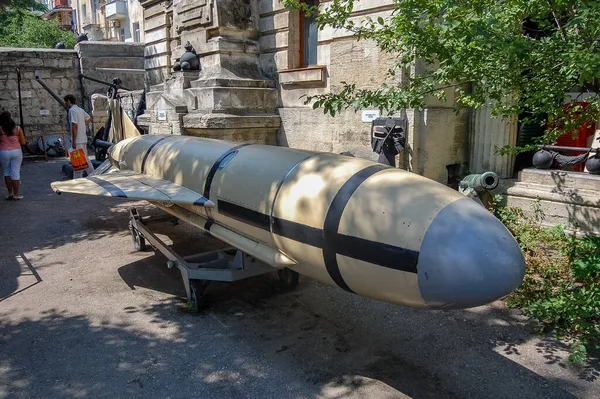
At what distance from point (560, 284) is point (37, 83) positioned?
16425mm

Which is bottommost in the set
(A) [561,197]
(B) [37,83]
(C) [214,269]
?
(C) [214,269]

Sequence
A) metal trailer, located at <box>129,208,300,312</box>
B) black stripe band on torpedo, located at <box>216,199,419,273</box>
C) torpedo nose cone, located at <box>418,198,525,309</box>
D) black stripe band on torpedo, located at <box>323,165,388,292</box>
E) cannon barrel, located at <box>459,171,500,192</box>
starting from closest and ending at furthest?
torpedo nose cone, located at <box>418,198,525,309</box>, black stripe band on torpedo, located at <box>216,199,419,273</box>, black stripe band on torpedo, located at <box>323,165,388,292</box>, metal trailer, located at <box>129,208,300,312</box>, cannon barrel, located at <box>459,171,500,192</box>

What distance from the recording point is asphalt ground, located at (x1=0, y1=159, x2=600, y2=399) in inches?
125

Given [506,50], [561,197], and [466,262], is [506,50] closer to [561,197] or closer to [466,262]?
[466,262]

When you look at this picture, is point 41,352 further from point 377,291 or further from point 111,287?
point 377,291

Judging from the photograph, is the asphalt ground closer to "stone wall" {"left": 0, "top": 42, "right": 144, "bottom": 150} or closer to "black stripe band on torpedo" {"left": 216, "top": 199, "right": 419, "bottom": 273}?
"black stripe band on torpedo" {"left": 216, "top": 199, "right": 419, "bottom": 273}

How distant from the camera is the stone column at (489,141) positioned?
6453 mm

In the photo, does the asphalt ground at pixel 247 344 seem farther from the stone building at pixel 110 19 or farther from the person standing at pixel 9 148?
the stone building at pixel 110 19

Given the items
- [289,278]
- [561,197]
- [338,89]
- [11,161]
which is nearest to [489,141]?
[561,197]

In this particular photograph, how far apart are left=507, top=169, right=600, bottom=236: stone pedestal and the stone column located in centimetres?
29

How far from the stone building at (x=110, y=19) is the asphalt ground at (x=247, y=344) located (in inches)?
1205

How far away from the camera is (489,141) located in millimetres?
6625

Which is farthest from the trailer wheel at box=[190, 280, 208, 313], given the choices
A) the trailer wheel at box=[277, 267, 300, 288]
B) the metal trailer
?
the trailer wheel at box=[277, 267, 300, 288]

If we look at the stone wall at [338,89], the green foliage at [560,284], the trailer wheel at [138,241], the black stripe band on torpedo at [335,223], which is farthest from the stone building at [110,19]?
the black stripe band on torpedo at [335,223]
